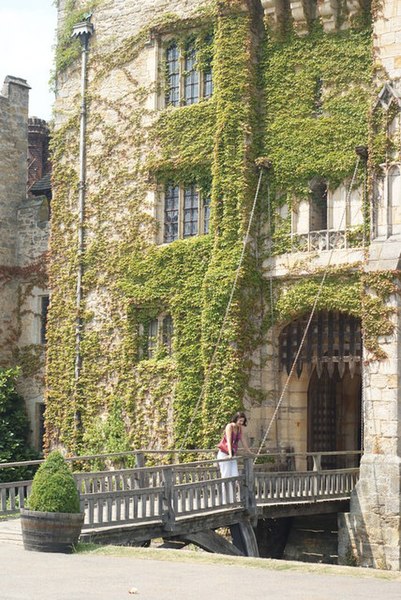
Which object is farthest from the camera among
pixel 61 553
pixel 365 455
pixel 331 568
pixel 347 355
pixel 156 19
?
pixel 156 19

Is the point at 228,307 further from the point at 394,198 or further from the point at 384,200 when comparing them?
the point at 394,198

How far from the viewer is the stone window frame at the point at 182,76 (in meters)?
26.6

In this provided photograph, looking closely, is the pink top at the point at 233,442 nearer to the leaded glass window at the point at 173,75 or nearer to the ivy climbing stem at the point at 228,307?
the ivy climbing stem at the point at 228,307

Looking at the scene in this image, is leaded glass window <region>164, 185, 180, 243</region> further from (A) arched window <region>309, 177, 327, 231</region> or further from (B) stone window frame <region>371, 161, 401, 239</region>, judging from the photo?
(B) stone window frame <region>371, 161, 401, 239</region>

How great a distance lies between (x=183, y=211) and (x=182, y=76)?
11.3 ft

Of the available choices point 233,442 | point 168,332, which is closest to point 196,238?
point 168,332

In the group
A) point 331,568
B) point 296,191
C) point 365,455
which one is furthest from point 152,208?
point 331,568

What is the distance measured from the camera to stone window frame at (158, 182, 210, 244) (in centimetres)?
2619

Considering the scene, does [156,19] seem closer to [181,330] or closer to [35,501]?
[181,330]

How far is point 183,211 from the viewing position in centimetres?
2658

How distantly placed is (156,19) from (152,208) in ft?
16.2

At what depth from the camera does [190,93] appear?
26875 millimetres

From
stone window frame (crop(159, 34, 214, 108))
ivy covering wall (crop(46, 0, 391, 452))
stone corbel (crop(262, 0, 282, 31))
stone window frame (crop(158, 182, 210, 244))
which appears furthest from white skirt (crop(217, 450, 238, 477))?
stone corbel (crop(262, 0, 282, 31))

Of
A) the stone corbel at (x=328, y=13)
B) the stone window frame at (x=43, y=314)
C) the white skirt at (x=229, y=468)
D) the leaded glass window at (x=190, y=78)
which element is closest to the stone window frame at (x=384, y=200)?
the stone corbel at (x=328, y=13)
